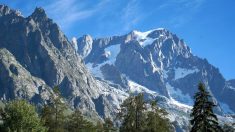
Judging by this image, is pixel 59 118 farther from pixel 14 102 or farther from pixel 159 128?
pixel 159 128

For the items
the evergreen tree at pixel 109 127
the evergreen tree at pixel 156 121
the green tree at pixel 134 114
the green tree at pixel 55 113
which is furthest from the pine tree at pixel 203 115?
the evergreen tree at pixel 109 127

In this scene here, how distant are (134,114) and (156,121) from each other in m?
5.35

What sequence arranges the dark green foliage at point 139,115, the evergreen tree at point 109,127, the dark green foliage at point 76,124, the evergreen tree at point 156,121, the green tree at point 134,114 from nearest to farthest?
the evergreen tree at point 156,121 < the dark green foliage at point 139,115 < the green tree at point 134,114 < the dark green foliage at point 76,124 < the evergreen tree at point 109,127

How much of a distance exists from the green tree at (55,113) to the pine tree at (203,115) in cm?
2979

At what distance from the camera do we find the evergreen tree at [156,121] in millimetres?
92000

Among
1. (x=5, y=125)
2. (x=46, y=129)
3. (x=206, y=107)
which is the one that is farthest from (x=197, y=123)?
(x=5, y=125)

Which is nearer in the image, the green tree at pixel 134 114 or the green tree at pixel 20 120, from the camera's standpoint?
the green tree at pixel 20 120

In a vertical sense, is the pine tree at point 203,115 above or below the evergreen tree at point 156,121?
below

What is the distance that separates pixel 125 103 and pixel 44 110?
16100mm

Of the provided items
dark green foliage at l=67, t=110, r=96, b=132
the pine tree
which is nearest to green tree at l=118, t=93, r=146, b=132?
dark green foliage at l=67, t=110, r=96, b=132

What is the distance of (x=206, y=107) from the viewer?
238ft

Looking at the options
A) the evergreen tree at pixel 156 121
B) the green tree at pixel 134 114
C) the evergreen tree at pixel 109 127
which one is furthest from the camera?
the evergreen tree at pixel 109 127

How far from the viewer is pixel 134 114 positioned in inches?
3765

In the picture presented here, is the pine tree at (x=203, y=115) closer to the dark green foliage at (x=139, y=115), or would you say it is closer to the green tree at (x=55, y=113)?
the dark green foliage at (x=139, y=115)
